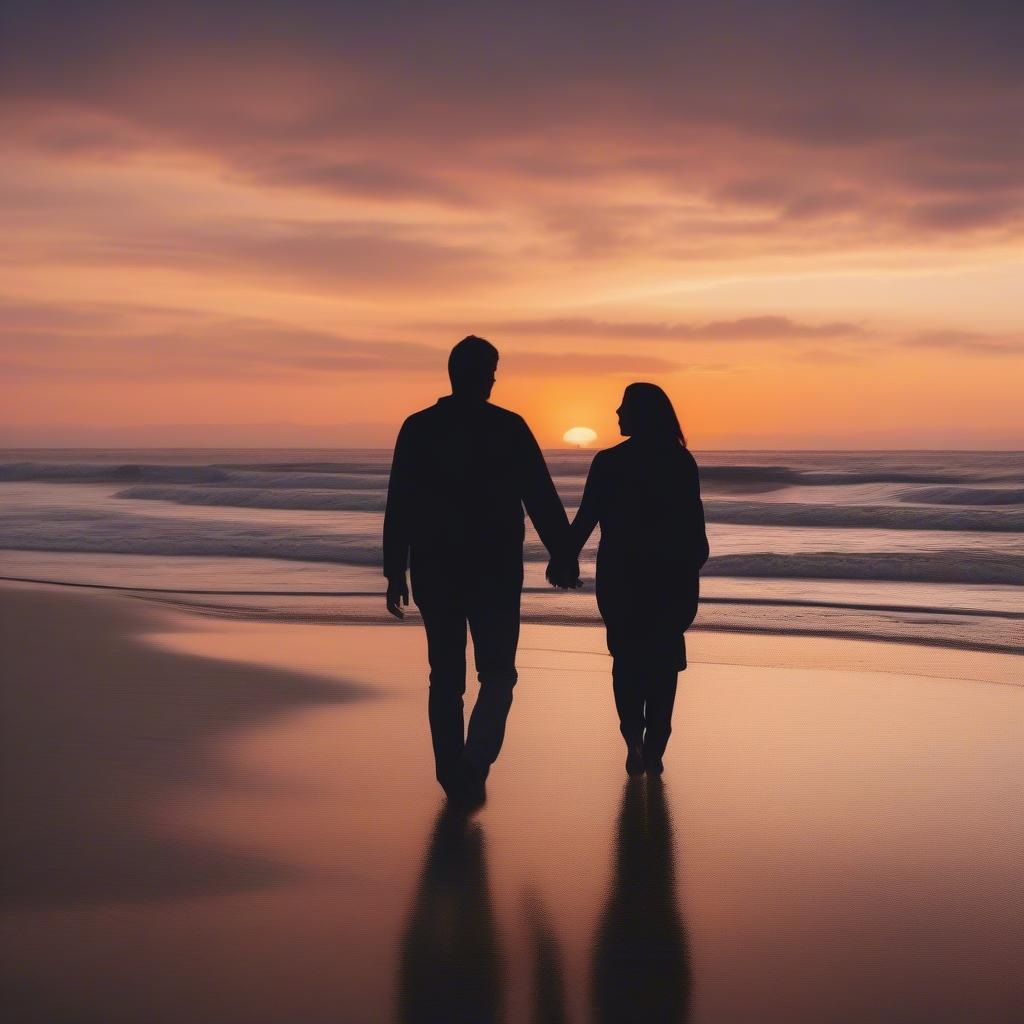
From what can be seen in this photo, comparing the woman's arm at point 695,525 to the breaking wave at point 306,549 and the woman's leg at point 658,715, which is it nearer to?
the woman's leg at point 658,715

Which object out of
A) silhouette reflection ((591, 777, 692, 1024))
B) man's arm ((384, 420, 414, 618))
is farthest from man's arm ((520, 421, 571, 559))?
silhouette reflection ((591, 777, 692, 1024))

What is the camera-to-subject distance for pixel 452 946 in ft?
11.4

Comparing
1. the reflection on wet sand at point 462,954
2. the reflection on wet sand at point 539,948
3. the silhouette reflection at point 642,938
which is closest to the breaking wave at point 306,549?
the silhouette reflection at point 642,938

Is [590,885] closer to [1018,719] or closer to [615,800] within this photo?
[615,800]

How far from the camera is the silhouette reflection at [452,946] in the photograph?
306 cm

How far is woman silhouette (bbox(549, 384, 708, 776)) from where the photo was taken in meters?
5.50

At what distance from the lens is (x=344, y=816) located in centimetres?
475

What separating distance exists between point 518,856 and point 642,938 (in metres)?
0.84

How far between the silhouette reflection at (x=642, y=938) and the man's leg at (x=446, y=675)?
0.73 metres

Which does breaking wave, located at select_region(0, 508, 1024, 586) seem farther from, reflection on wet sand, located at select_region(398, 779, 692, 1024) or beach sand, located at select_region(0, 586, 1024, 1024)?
reflection on wet sand, located at select_region(398, 779, 692, 1024)

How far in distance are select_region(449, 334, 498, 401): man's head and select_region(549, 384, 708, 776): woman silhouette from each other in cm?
78

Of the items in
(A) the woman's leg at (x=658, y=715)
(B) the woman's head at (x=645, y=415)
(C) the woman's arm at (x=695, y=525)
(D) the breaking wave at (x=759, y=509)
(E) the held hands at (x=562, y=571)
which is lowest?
(D) the breaking wave at (x=759, y=509)

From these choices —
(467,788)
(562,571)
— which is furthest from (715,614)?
(467,788)

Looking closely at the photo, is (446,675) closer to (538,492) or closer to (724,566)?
(538,492)
